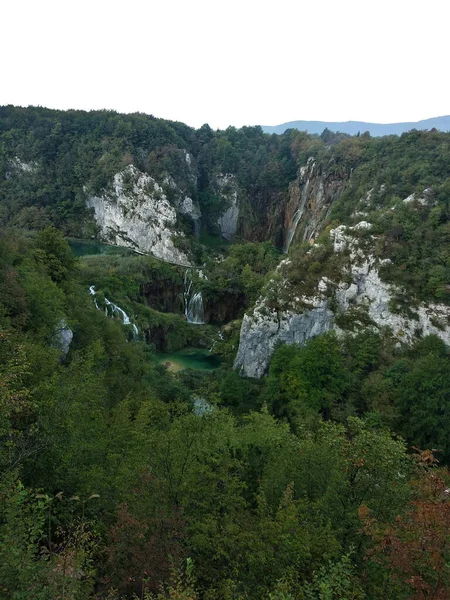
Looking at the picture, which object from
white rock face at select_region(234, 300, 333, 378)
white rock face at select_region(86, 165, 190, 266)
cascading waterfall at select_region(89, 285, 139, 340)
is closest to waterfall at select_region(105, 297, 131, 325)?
cascading waterfall at select_region(89, 285, 139, 340)

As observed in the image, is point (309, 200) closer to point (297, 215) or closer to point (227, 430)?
point (297, 215)

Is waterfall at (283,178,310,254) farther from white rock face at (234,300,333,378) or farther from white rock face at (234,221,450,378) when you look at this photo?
white rock face at (234,300,333,378)

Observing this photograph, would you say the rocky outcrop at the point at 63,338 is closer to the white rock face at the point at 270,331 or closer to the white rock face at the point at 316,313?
the white rock face at the point at 270,331

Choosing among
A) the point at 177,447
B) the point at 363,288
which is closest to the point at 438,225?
the point at 363,288

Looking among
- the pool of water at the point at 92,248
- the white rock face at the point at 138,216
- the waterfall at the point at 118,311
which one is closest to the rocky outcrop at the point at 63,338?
the waterfall at the point at 118,311

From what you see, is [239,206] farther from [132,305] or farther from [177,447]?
[177,447]

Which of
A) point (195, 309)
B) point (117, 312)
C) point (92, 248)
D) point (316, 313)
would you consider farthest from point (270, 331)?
point (92, 248)
